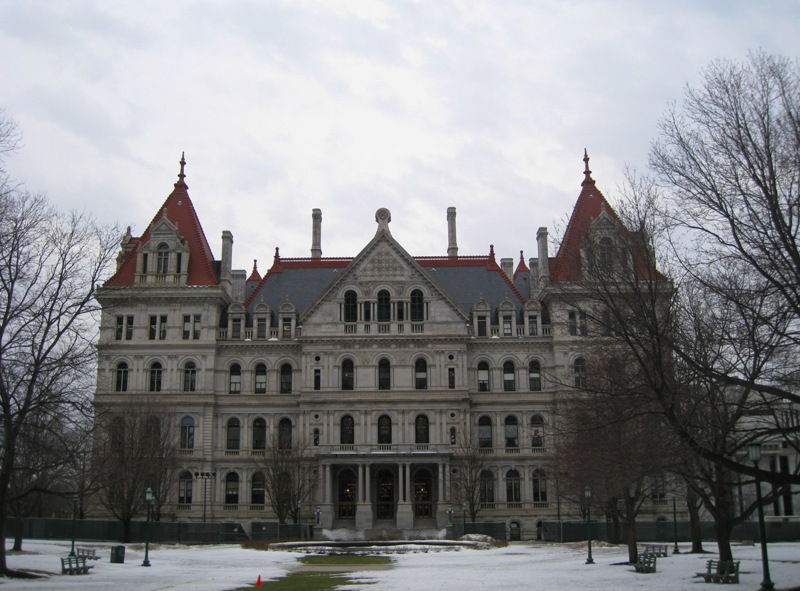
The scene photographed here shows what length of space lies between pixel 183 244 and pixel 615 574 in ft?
144

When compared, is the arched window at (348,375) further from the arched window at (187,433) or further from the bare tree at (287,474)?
the arched window at (187,433)

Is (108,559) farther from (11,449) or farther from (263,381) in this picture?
(263,381)

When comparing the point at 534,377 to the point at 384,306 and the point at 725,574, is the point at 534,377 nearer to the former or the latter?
the point at 384,306

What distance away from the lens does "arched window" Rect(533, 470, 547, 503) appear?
61875 millimetres

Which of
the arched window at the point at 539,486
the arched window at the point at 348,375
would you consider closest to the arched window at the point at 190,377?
the arched window at the point at 348,375

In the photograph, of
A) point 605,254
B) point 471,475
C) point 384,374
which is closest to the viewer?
point 605,254

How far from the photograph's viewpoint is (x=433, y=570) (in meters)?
33.3

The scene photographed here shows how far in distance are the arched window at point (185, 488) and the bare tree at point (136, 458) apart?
339 cm

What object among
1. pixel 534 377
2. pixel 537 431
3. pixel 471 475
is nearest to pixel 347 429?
pixel 471 475

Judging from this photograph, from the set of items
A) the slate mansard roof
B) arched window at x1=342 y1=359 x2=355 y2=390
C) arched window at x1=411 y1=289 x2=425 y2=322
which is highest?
the slate mansard roof

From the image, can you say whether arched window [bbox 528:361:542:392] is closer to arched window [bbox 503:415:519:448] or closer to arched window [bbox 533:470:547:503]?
arched window [bbox 503:415:519:448]

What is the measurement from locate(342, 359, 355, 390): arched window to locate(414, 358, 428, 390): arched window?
443cm

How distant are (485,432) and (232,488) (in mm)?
18260

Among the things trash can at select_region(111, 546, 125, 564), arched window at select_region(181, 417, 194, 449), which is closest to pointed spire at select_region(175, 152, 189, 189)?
arched window at select_region(181, 417, 194, 449)
